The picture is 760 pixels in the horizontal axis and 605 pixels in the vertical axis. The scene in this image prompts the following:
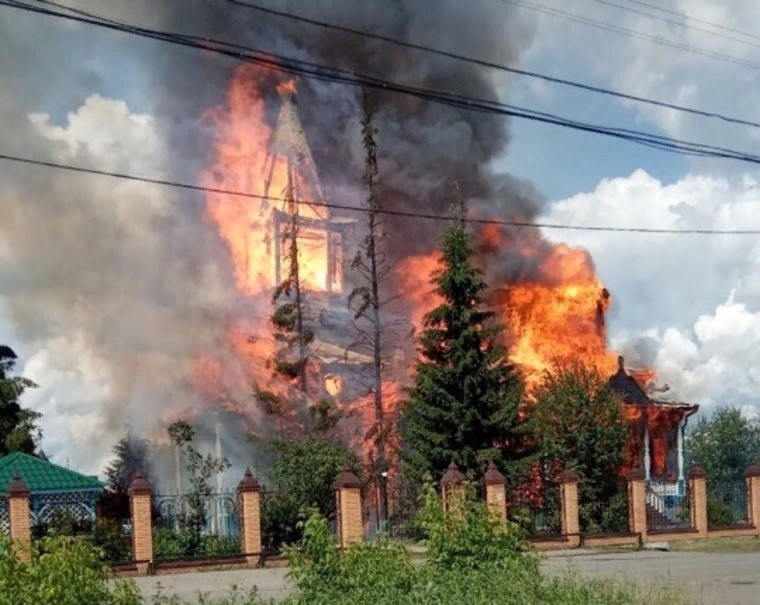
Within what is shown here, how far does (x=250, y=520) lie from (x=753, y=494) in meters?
14.9

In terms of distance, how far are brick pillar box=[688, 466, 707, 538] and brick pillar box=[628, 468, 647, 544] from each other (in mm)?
1825

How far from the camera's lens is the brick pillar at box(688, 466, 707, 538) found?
96.4 ft

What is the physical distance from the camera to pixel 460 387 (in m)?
30.1

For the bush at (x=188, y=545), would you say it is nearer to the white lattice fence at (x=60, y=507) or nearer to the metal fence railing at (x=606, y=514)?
the white lattice fence at (x=60, y=507)

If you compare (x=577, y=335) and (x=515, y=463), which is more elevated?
(x=577, y=335)

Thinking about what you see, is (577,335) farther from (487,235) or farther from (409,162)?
(409,162)

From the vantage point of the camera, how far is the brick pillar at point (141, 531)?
22047 mm

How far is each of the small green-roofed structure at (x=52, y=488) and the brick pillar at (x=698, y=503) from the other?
15.2 meters

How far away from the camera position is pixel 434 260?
50500 millimetres

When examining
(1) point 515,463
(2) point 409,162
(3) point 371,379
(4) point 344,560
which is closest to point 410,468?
(1) point 515,463

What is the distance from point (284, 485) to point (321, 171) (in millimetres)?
25951

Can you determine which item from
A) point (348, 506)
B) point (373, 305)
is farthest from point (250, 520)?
point (373, 305)

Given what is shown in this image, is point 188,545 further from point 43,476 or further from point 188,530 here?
point 43,476

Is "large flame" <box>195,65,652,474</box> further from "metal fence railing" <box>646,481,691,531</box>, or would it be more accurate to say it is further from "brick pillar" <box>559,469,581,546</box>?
"brick pillar" <box>559,469,581,546</box>
